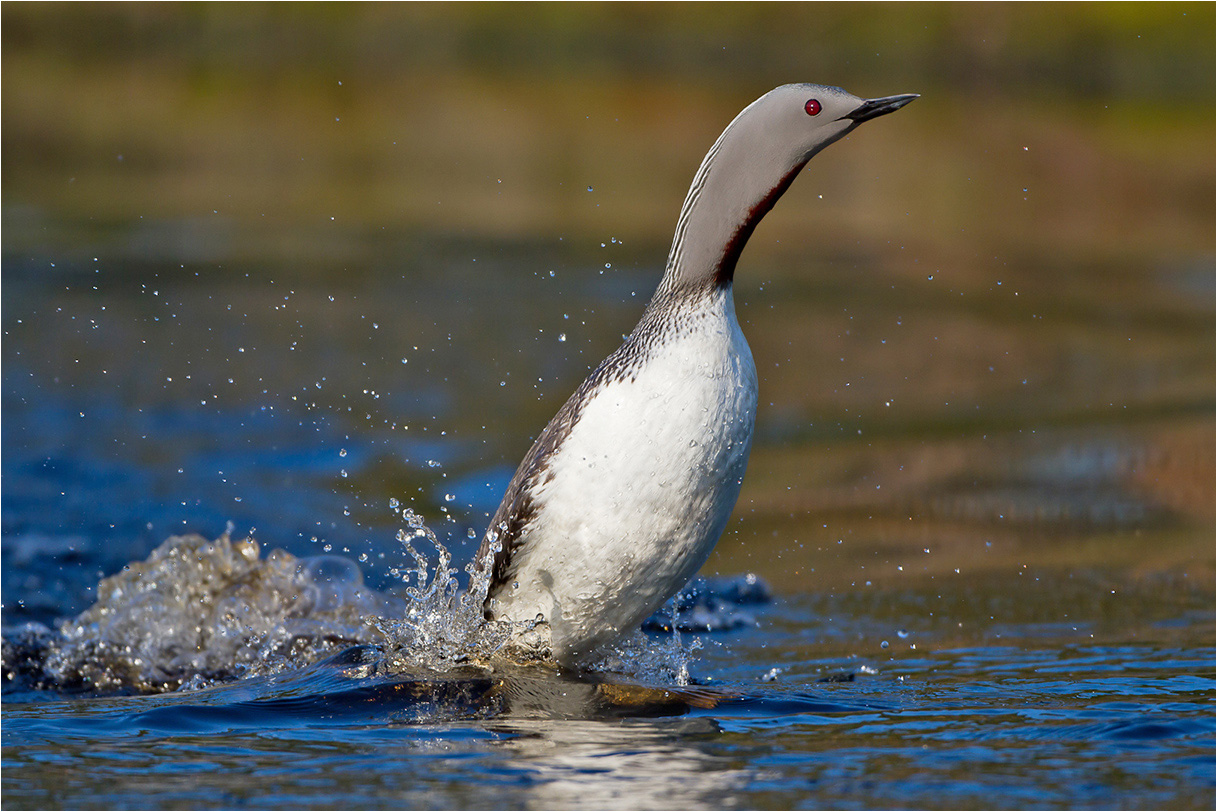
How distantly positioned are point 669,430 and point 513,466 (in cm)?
486

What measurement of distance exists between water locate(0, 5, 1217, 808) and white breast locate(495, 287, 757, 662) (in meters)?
0.37

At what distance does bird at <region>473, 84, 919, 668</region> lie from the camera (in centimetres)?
477

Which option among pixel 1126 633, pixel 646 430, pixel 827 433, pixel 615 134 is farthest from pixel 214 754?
pixel 615 134

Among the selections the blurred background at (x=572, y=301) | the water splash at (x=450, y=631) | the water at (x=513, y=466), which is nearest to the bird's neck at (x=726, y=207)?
the water splash at (x=450, y=631)

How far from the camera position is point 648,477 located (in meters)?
4.78

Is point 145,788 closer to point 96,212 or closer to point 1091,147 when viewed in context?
point 96,212

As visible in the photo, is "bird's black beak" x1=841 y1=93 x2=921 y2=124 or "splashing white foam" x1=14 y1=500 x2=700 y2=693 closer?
"bird's black beak" x1=841 y1=93 x2=921 y2=124

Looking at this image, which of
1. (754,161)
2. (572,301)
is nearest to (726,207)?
(754,161)

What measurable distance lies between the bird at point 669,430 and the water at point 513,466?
366 mm

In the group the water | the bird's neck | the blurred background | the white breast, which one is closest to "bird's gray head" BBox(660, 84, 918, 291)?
the bird's neck

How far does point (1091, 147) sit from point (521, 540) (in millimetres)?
25170

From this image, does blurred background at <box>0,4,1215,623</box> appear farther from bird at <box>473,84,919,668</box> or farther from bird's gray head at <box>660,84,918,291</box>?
bird's gray head at <box>660,84,918,291</box>

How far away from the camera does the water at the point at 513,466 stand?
177 inches

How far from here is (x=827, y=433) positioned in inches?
408
